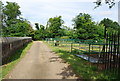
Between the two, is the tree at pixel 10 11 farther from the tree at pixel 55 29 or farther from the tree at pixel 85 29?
the tree at pixel 85 29

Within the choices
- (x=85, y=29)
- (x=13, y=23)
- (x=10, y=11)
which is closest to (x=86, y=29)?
(x=85, y=29)

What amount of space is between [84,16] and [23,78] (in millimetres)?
33898

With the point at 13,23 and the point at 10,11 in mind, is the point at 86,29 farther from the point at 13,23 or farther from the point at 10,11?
the point at 10,11

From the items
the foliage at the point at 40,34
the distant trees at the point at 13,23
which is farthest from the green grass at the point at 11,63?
the foliage at the point at 40,34

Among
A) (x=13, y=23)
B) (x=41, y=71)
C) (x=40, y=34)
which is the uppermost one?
(x=13, y=23)

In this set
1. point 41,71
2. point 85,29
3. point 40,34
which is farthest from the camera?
point 40,34

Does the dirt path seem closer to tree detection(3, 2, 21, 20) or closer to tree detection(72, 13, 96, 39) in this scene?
tree detection(72, 13, 96, 39)

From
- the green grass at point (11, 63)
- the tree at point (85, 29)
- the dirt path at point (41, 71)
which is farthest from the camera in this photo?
the tree at point (85, 29)

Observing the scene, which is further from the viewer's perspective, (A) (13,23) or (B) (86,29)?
(A) (13,23)

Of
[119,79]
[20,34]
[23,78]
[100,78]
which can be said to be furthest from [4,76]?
[20,34]

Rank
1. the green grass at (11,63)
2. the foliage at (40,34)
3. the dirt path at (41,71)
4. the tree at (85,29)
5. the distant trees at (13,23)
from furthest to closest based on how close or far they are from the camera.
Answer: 1. the foliage at (40,34)
2. the distant trees at (13,23)
3. the tree at (85,29)
4. the green grass at (11,63)
5. the dirt path at (41,71)

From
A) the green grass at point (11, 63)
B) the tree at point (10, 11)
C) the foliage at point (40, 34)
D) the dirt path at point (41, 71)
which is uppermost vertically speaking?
the tree at point (10, 11)

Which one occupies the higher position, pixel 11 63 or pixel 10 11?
pixel 10 11

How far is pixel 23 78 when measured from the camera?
5.11m
